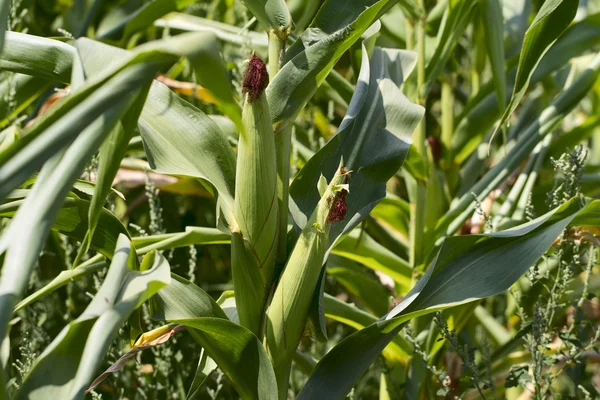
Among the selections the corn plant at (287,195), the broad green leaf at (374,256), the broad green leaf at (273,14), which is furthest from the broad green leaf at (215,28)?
the broad green leaf at (273,14)

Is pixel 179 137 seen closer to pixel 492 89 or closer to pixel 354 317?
pixel 354 317

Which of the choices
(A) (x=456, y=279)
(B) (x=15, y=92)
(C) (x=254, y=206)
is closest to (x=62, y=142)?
(C) (x=254, y=206)

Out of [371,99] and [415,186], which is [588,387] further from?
[371,99]

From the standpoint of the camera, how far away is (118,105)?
1.40 feet

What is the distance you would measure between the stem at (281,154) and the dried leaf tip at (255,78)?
0.08 meters

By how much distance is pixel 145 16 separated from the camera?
1.11 meters

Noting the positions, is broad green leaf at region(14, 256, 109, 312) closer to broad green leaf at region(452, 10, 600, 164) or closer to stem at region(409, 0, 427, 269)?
stem at region(409, 0, 427, 269)

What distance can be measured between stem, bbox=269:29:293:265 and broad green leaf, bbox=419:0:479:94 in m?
0.31

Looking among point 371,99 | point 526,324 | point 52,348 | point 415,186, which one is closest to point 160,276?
point 52,348

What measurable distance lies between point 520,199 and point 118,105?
0.75m

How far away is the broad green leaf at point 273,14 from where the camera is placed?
2.16ft

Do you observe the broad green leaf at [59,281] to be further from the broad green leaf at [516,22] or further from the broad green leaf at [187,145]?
the broad green leaf at [516,22]

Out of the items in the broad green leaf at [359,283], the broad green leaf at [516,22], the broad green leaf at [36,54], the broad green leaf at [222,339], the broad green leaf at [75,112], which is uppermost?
the broad green leaf at [516,22]

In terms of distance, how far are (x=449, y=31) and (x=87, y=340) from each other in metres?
0.64
